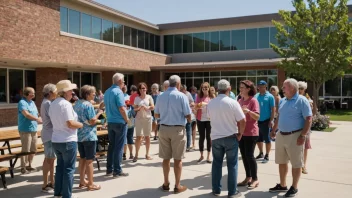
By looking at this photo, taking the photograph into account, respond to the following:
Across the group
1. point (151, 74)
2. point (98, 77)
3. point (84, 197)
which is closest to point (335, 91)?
point (151, 74)

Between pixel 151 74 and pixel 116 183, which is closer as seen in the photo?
pixel 116 183

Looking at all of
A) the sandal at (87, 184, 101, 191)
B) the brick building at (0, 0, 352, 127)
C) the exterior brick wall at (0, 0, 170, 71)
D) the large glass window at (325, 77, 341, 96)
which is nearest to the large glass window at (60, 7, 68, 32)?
the brick building at (0, 0, 352, 127)

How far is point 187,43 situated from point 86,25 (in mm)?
12081

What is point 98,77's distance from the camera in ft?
80.7

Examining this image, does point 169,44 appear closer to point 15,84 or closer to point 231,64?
point 231,64

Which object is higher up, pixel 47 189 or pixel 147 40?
pixel 147 40

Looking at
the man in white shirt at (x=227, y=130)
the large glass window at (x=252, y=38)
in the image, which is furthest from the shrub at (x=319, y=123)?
the large glass window at (x=252, y=38)

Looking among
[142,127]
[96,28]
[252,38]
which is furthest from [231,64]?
[142,127]

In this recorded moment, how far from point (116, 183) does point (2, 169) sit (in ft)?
6.58

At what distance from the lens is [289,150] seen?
5.36 metres

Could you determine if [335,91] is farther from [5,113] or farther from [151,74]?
[5,113]

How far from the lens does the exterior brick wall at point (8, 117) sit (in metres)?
16.5

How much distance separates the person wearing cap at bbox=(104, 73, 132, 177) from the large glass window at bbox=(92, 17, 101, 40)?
626 inches

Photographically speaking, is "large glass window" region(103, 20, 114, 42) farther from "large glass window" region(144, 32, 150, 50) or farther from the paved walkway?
the paved walkway
